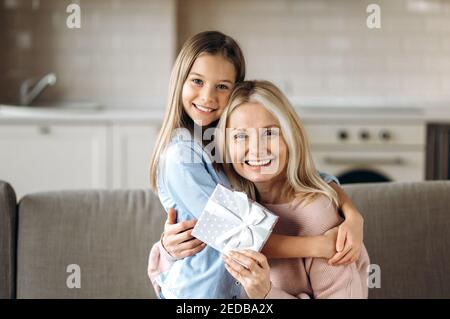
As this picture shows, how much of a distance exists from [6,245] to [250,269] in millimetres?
538

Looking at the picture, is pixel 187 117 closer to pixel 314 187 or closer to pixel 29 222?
pixel 314 187

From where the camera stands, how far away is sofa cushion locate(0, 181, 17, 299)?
1052mm

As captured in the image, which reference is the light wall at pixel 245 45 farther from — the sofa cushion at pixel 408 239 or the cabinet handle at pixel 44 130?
the sofa cushion at pixel 408 239

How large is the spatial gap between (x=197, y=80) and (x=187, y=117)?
0.05 m

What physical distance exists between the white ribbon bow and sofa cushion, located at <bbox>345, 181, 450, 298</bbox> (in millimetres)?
489

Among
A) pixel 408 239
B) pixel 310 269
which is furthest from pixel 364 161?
pixel 310 269

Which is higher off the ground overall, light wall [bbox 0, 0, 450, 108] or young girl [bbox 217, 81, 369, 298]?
light wall [bbox 0, 0, 450, 108]

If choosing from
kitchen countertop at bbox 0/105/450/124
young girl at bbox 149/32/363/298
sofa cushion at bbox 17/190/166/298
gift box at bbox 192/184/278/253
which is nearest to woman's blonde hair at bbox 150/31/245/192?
young girl at bbox 149/32/363/298

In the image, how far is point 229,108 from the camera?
71cm

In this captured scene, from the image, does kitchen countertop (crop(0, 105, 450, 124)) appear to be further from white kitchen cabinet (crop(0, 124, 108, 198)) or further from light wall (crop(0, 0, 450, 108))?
light wall (crop(0, 0, 450, 108))

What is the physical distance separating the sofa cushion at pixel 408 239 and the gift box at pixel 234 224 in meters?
0.48

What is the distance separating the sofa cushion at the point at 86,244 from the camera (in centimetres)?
107

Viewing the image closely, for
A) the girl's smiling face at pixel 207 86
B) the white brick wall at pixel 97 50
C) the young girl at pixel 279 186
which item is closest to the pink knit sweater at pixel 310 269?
the young girl at pixel 279 186
